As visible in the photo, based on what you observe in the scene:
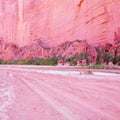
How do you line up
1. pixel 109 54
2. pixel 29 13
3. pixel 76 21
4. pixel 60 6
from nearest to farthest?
pixel 109 54, pixel 76 21, pixel 60 6, pixel 29 13

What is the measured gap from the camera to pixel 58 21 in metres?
33.1

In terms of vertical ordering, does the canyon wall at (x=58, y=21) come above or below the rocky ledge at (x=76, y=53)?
above

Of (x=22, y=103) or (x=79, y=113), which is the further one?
(x=22, y=103)

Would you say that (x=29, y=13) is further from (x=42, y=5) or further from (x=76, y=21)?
(x=76, y=21)

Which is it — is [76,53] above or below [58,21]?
below

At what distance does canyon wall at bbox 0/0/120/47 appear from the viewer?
24.8 meters

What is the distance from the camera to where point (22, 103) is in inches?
213

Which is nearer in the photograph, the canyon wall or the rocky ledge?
the rocky ledge

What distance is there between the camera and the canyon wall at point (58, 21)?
81.4 ft

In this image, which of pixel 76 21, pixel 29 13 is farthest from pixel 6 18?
pixel 76 21

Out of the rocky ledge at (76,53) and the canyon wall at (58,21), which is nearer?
the rocky ledge at (76,53)

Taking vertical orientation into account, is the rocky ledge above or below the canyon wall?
below

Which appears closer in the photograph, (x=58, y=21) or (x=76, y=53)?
(x=76, y=53)

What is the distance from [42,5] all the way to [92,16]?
12.2 m
